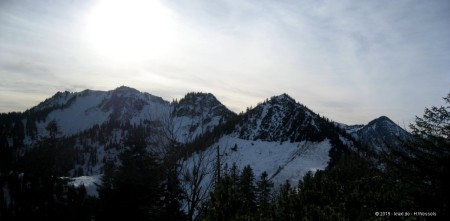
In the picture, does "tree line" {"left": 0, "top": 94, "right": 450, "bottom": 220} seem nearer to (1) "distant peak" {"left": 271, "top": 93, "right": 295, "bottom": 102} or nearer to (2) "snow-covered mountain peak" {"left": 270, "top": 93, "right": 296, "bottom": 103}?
(2) "snow-covered mountain peak" {"left": 270, "top": 93, "right": 296, "bottom": 103}

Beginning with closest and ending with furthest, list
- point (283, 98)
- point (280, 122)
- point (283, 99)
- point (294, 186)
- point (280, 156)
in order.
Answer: point (294, 186)
point (280, 156)
point (280, 122)
point (283, 99)
point (283, 98)

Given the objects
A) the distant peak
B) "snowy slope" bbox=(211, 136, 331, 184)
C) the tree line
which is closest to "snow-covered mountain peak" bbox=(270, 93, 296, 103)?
the distant peak

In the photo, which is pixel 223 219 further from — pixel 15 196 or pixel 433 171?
pixel 15 196

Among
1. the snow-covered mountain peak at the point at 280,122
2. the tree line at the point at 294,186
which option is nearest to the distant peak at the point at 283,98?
the snow-covered mountain peak at the point at 280,122

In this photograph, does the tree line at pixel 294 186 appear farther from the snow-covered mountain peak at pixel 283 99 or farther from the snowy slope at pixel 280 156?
the snow-covered mountain peak at pixel 283 99

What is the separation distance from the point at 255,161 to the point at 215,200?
395 feet

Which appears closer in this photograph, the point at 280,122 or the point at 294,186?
the point at 294,186

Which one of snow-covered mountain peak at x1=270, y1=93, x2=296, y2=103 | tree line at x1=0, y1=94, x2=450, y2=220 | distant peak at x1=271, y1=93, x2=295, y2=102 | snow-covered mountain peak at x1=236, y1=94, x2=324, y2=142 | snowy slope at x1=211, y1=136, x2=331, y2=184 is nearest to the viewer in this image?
tree line at x1=0, y1=94, x2=450, y2=220

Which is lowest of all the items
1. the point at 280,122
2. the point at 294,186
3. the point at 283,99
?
the point at 294,186

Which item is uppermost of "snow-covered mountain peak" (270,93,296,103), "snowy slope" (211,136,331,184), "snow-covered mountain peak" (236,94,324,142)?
"snow-covered mountain peak" (270,93,296,103)

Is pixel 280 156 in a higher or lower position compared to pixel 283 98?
lower

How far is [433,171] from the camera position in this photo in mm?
15938

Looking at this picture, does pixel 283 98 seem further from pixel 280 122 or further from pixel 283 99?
pixel 280 122

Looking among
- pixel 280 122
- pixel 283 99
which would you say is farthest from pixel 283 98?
pixel 280 122
